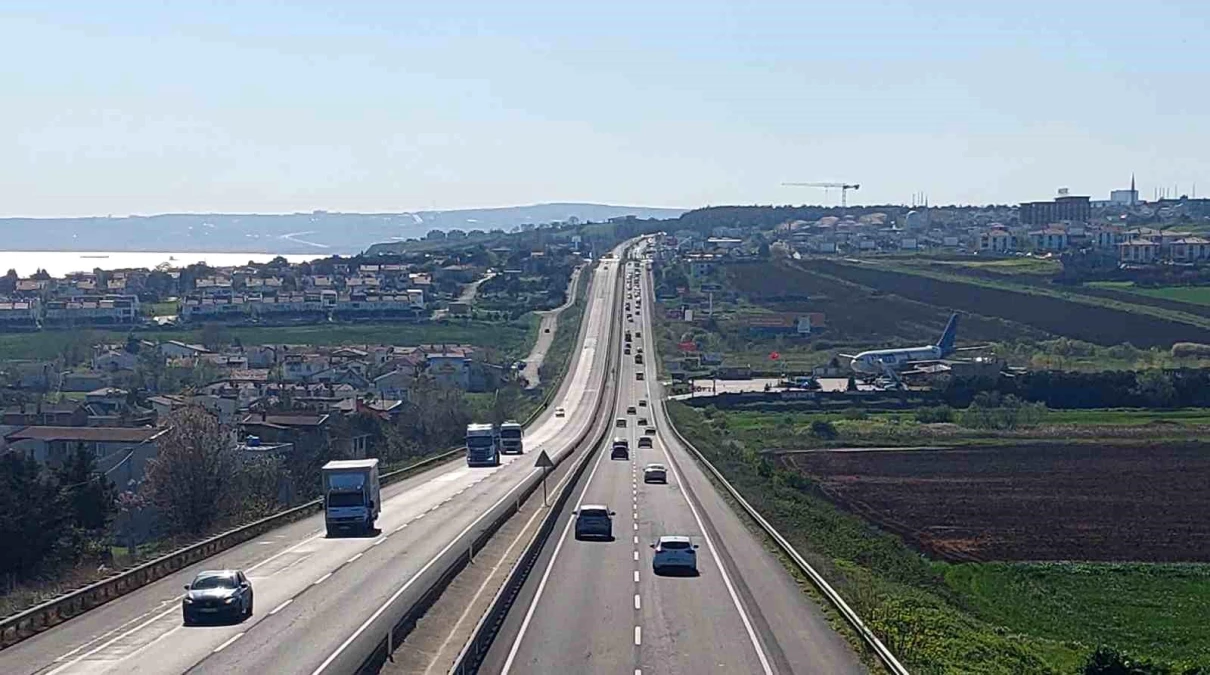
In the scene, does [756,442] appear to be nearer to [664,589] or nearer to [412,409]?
[412,409]

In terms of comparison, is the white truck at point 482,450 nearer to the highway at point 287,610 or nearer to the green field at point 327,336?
the highway at point 287,610

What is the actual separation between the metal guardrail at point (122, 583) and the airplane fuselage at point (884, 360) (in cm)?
8350

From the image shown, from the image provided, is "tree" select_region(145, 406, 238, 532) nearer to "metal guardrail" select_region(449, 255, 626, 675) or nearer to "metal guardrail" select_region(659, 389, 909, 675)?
"metal guardrail" select_region(449, 255, 626, 675)

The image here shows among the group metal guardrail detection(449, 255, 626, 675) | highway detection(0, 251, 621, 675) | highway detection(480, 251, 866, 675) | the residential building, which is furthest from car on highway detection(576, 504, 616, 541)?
the residential building

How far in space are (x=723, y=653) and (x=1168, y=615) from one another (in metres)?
20.0

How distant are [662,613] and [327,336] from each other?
129744 millimetres

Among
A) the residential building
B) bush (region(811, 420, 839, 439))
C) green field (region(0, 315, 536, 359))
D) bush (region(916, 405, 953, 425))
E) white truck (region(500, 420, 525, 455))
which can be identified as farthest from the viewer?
the residential building

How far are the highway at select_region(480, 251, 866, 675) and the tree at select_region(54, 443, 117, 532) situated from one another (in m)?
14.5

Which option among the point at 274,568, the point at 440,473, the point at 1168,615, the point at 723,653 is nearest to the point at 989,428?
the point at 440,473

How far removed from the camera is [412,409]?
9662 centimetres

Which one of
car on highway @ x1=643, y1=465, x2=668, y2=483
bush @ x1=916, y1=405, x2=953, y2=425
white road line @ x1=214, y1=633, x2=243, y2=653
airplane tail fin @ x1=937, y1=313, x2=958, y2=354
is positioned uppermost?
white road line @ x1=214, y1=633, x2=243, y2=653

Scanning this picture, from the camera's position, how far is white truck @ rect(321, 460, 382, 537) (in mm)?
44375

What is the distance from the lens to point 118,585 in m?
32.1

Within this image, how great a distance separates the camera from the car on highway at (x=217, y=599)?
28359 mm
